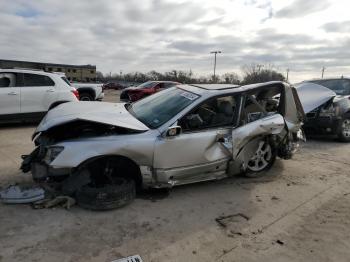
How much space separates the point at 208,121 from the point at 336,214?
1.99 meters

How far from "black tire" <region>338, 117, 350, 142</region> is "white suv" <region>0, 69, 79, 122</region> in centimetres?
707

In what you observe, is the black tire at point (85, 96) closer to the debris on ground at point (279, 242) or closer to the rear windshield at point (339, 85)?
the rear windshield at point (339, 85)

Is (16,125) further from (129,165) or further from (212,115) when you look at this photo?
(212,115)

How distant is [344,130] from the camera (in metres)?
8.73

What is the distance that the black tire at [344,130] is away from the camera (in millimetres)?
8636

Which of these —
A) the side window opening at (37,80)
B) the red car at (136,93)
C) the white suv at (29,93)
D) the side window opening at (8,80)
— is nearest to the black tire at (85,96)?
the white suv at (29,93)

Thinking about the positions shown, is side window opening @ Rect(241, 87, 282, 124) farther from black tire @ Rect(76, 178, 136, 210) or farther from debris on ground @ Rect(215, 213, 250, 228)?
black tire @ Rect(76, 178, 136, 210)

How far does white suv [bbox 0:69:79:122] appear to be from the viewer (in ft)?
30.4

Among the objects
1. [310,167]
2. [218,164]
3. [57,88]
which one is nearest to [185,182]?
[218,164]

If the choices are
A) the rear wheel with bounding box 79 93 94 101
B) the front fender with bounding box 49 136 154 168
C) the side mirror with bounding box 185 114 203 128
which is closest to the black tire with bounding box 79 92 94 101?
the rear wheel with bounding box 79 93 94 101

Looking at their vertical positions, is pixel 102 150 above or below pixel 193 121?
below

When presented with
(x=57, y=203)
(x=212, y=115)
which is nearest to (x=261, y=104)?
(x=212, y=115)

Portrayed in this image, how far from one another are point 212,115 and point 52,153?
7.24 ft

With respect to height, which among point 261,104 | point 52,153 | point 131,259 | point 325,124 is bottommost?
point 131,259
